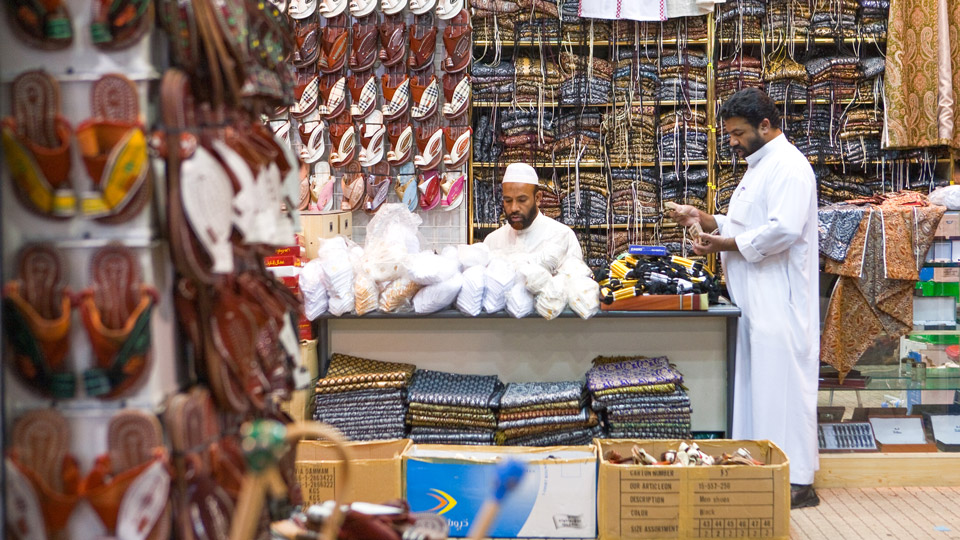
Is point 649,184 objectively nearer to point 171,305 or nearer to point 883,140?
point 883,140

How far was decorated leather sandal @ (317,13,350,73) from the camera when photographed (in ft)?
18.3

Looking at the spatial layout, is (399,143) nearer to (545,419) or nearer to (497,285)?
(497,285)

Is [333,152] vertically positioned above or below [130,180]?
above

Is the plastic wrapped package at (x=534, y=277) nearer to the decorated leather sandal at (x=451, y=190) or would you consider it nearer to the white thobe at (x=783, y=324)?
the white thobe at (x=783, y=324)

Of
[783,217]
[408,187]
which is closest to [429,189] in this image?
[408,187]

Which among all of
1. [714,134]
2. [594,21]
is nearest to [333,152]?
[594,21]

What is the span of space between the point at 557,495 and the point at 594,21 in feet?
12.2

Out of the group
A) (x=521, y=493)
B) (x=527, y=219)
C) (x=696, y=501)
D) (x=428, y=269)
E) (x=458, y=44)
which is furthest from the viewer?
(x=458, y=44)

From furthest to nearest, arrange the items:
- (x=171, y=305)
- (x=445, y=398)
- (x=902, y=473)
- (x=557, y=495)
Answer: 1. (x=902, y=473)
2. (x=445, y=398)
3. (x=557, y=495)
4. (x=171, y=305)

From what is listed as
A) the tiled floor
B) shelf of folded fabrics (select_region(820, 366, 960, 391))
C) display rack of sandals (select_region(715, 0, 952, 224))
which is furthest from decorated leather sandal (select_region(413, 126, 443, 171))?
the tiled floor

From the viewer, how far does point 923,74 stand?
555 cm

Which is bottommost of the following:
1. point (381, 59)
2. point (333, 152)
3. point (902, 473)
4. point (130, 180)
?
point (902, 473)

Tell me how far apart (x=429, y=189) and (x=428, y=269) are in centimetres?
236

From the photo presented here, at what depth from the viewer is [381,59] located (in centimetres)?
560
